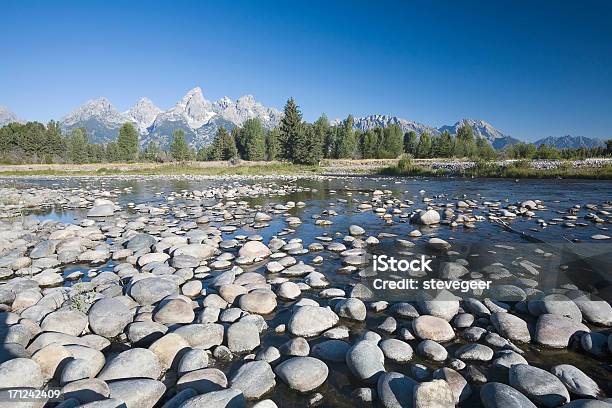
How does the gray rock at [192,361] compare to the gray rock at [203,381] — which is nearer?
the gray rock at [203,381]

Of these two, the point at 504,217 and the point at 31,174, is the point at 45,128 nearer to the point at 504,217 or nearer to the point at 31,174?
the point at 31,174

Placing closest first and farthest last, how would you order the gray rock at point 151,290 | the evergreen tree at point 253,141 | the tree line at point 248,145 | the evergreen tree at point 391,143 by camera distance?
the gray rock at point 151,290
the tree line at point 248,145
the evergreen tree at point 253,141
the evergreen tree at point 391,143

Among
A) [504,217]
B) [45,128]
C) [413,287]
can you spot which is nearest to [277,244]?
[413,287]

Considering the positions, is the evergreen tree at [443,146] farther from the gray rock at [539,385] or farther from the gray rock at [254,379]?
the gray rock at [254,379]

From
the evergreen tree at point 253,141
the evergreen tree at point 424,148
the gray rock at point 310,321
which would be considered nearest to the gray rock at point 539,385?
the gray rock at point 310,321

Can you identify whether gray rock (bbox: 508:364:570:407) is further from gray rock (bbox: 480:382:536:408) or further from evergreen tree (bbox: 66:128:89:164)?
evergreen tree (bbox: 66:128:89:164)

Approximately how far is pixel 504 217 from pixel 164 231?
1081 centimetres

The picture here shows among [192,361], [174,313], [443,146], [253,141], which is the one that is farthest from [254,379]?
[443,146]

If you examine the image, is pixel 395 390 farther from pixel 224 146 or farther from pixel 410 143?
pixel 410 143

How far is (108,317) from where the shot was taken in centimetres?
402

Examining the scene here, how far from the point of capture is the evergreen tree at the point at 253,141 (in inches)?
3344

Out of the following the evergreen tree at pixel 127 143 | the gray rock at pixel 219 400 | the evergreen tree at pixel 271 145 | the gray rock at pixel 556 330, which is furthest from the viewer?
the evergreen tree at pixel 127 143

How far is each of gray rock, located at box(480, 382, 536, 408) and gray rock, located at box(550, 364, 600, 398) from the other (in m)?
0.63

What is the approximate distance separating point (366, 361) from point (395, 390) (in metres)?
0.44
